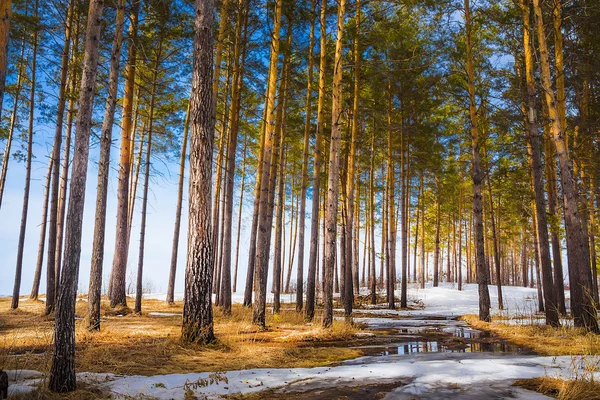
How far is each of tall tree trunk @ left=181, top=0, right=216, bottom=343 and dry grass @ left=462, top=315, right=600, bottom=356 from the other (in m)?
6.40

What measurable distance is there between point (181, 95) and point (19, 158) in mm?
7049

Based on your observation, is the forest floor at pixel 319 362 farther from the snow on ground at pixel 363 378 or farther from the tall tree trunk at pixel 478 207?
the tall tree trunk at pixel 478 207

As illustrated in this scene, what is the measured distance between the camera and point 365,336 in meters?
9.88

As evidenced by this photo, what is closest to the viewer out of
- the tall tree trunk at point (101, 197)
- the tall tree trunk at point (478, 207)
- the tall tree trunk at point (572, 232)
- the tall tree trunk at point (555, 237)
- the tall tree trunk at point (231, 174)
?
the tall tree trunk at point (101, 197)

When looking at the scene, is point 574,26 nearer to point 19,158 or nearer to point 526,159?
point 526,159

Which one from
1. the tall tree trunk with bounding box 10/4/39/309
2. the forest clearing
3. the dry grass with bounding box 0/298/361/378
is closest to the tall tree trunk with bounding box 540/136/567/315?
the forest clearing

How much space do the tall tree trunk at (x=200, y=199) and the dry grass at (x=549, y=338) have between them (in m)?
6.40

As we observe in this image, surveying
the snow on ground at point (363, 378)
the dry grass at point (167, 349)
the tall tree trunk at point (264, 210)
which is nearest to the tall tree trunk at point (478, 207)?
the dry grass at point (167, 349)

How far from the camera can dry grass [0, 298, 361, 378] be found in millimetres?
5641

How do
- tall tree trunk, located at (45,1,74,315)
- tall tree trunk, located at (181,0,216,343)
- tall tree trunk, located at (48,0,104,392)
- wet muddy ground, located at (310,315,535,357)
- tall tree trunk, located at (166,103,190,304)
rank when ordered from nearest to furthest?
tall tree trunk, located at (48,0,104,392), tall tree trunk, located at (181,0,216,343), wet muddy ground, located at (310,315,535,357), tall tree trunk, located at (45,1,74,315), tall tree trunk, located at (166,103,190,304)

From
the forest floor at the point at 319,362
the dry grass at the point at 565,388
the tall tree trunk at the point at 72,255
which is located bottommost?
the forest floor at the point at 319,362

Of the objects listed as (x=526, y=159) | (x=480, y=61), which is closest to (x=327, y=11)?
(x=480, y=61)

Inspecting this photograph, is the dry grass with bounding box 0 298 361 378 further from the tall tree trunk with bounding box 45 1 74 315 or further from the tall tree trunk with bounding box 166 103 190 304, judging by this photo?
the tall tree trunk with bounding box 166 103 190 304

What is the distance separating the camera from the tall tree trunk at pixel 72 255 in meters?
4.27
